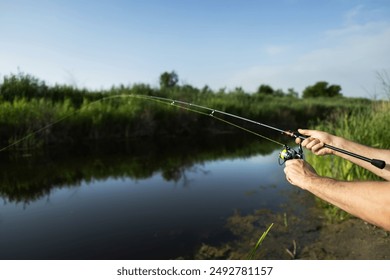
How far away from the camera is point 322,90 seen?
45.4m

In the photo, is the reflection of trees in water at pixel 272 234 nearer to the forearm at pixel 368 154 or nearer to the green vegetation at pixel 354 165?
the green vegetation at pixel 354 165

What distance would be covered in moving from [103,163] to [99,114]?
12.5 feet

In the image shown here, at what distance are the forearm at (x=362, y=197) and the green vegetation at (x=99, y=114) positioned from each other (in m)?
4.94

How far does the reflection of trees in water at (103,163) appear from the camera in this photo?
607cm

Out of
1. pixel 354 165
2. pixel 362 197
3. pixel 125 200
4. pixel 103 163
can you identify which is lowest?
pixel 125 200

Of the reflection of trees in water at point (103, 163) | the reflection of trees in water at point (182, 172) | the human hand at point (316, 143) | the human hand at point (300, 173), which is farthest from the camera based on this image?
the reflection of trees in water at point (182, 172)

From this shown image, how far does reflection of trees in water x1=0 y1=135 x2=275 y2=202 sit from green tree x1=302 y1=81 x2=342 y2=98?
1487 inches

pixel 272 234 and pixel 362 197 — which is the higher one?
pixel 362 197

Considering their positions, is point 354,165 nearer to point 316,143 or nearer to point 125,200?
point 316,143

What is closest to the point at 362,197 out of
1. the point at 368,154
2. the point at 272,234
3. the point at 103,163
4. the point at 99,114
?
the point at 368,154

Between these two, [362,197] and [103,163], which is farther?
[103,163]

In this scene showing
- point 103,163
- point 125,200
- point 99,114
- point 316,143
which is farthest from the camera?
point 99,114

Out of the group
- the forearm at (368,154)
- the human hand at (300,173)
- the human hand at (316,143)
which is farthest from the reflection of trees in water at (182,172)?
the human hand at (300,173)

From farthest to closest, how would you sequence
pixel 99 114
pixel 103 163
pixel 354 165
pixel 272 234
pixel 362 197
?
pixel 99 114 < pixel 103 163 < pixel 354 165 < pixel 272 234 < pixel 362 197
